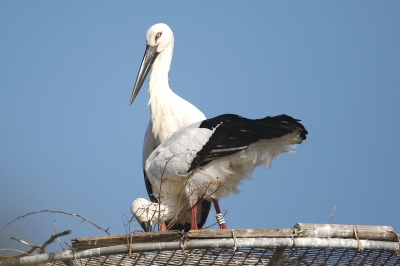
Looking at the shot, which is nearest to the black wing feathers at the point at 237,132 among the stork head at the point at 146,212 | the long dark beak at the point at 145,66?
the stork head at the point at 146,212

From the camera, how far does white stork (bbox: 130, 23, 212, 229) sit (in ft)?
23.1

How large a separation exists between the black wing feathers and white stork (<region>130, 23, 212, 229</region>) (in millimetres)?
880

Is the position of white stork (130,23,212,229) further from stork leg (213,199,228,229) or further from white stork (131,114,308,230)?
white stork (131,114,308,230)

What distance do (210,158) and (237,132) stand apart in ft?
1.06

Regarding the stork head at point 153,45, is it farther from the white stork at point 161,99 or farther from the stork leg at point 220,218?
the stork leg at point 220,218

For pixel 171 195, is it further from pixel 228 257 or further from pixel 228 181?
pixel 228 257

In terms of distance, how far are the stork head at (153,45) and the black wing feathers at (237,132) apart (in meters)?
1.52

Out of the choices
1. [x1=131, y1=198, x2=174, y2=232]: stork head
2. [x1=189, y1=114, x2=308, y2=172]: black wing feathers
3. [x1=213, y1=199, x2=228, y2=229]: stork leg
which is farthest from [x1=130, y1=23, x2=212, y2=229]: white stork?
[x1=189, y1=114, x2=308, y2=172]: black wing feathers

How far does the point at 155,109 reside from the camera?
7.12m

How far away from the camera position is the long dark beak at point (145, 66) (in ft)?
24.4

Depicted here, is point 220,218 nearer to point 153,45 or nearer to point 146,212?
point 146,212

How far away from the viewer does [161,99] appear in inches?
283

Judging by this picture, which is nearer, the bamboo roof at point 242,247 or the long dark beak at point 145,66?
the bamboo roof at point 242,247

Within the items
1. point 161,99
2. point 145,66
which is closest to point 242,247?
point 161,99
